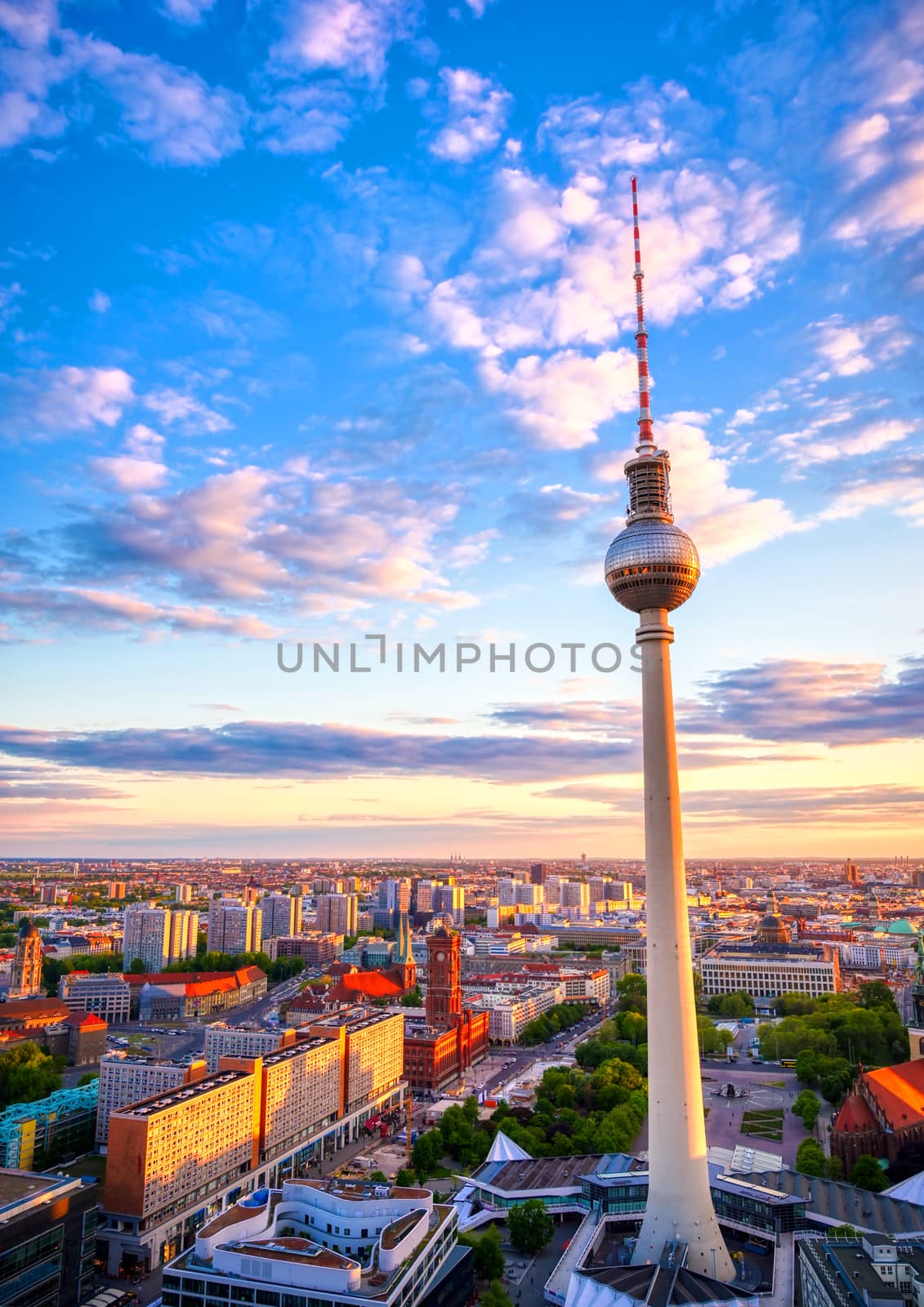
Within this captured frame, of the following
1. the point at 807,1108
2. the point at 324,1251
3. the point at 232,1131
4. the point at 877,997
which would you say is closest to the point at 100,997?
the point at 232,1131

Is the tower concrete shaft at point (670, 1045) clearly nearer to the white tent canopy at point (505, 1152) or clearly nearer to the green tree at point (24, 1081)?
the white tent canopy at point (505, 1152)

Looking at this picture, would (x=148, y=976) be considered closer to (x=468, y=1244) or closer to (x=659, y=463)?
(x=468, y=1244)

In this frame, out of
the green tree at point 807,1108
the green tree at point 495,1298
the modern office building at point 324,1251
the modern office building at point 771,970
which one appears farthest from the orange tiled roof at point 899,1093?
the modern office building at point 771,970

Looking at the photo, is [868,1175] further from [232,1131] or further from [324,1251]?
[232,1131]

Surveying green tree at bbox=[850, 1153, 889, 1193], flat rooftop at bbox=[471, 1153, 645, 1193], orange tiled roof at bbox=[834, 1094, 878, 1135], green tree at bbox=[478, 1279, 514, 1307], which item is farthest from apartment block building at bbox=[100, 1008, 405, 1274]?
green tree at bbox=[850, 1153, 889, 1193]

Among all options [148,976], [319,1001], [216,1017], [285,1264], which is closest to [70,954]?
[148,976]

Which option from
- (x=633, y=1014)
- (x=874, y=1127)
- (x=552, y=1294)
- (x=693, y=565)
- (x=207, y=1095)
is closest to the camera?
(x=552, y=1294)
